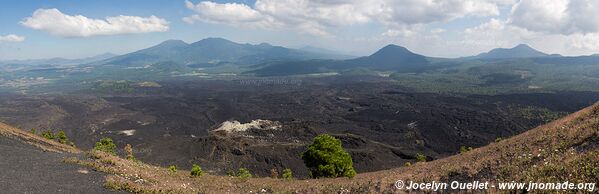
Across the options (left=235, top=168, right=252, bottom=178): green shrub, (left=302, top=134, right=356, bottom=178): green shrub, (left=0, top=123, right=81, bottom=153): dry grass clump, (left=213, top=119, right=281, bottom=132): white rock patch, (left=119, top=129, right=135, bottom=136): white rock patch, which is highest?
(left=0, top=123, right=81, bottom=153): dry grass clump

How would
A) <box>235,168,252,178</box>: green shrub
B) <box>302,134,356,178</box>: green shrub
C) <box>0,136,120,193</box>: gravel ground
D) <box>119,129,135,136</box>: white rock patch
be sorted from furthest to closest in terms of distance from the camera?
<box>119,129,135,136</box>: white rock patch < <box>302,134,356,178</box>: green shrub < <box>235,168,252,178</box>: green shrub < <box>0,136,120,193</box>: gravel ground

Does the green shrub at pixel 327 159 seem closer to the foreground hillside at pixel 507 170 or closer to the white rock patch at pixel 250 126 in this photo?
the foreground hillside at pixel 507 170

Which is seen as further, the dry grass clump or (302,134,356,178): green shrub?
(302,134,356,178): green shrub

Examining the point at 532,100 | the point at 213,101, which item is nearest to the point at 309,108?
the point at 213,101

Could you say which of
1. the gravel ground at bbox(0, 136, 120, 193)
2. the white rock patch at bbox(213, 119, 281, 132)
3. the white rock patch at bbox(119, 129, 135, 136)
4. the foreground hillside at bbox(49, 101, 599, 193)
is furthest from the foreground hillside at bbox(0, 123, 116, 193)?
the white rock patch at bbox(119, 129, 135, 136)

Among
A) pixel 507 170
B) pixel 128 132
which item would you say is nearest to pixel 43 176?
pixel 507 170

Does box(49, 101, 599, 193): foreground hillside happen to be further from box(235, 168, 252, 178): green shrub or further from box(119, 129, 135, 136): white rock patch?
box(119, 129, 135, 136): white rock patch
